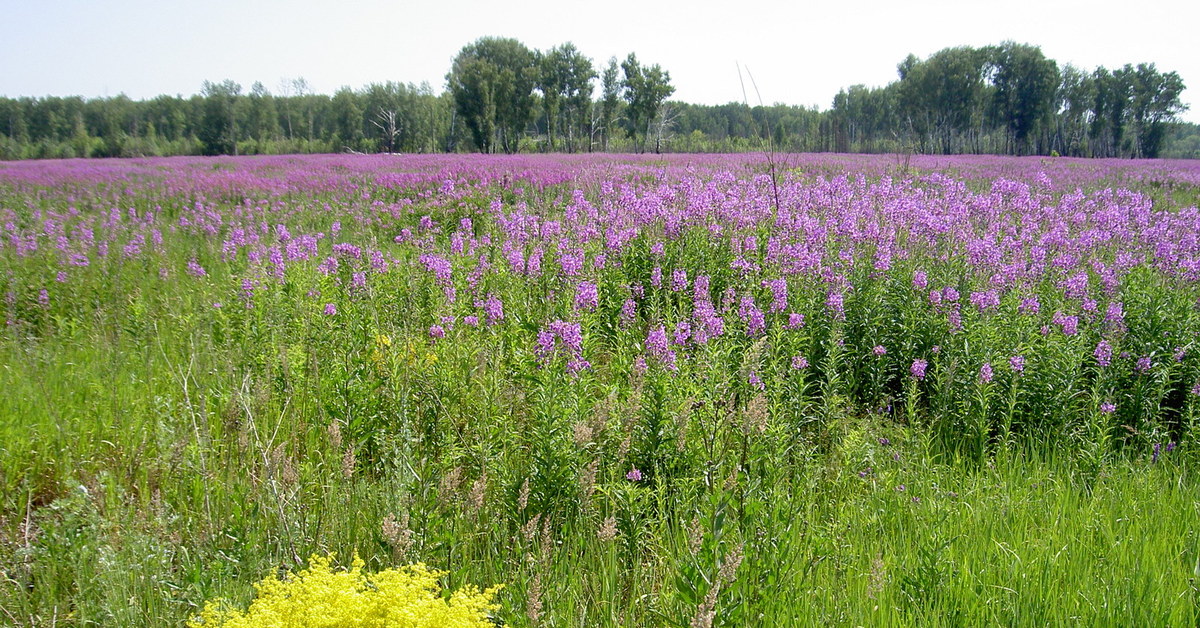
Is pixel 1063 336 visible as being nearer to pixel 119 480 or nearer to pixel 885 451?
pixel 885 451

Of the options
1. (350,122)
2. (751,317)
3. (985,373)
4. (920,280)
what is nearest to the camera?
(985,373)

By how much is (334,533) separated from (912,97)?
81091 millimetres

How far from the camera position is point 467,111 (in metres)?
52.9

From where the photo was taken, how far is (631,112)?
186 ft

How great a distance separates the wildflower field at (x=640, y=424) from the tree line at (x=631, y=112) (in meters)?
45.5

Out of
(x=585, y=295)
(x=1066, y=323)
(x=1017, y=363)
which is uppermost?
(x=585, y=295)

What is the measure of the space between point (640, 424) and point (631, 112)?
185ft

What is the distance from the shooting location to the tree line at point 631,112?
56.0m

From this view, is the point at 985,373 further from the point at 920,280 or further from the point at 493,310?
the point at 493,310

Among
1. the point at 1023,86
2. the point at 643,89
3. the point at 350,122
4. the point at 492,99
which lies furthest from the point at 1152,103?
the point at 350,122

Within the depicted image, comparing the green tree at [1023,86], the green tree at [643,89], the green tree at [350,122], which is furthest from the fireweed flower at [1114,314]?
the green tree at [1023,86]

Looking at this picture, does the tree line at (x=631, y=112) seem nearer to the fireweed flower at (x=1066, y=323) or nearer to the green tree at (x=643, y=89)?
the green tree at (x=643, y=89)

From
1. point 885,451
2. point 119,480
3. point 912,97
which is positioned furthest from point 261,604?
point 912,97

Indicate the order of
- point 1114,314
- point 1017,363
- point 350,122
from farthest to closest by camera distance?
point 350,122, point 1114,314, point 1017,363
